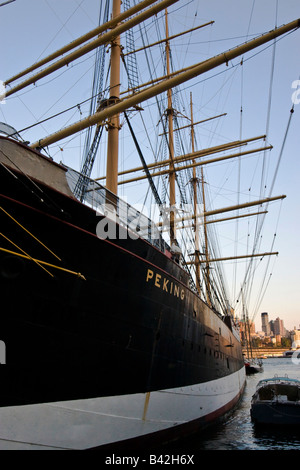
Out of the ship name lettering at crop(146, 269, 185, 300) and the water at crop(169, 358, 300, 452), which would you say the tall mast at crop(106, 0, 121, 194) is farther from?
the water at crop(169, 358, 300, 452)

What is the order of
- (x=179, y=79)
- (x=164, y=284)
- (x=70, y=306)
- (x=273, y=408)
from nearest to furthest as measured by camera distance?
(x=70, y=306), (x=164, y=284), (x=179, y=79), (x=273, y=408)

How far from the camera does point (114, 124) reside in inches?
441

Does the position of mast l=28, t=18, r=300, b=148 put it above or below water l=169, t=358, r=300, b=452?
Answer: above

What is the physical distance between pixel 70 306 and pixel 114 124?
290 inches

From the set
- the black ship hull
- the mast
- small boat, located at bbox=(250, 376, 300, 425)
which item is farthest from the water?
the mast

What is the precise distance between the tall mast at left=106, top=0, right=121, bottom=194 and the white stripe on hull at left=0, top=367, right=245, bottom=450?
5730 mm

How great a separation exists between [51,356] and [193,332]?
203 inches

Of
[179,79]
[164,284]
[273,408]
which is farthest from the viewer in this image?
[273,408]

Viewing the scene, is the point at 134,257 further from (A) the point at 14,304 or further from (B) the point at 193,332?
(B) the point at 193,332

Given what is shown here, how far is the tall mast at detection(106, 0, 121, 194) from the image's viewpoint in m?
10.4

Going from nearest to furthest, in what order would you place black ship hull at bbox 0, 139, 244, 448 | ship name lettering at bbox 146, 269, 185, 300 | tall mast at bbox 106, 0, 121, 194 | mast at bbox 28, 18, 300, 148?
black ship hull at bbox 0, 139, 244, 448 < ship name lettering at bbox 146, 269, 185, 300 < mast at bbox 28, 18, 300, 148 < tall mast at bbox 106, 0, 121, 194

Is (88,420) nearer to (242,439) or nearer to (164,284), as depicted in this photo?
(164,284)

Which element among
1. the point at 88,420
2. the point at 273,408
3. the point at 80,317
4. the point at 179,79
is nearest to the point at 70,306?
the point at 80,317

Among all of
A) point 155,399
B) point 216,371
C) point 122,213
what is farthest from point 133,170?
point 155,399
